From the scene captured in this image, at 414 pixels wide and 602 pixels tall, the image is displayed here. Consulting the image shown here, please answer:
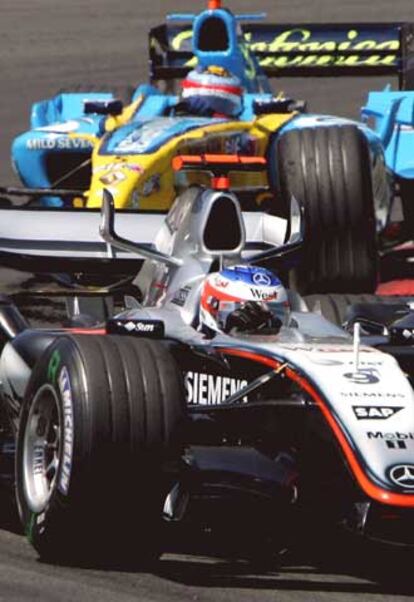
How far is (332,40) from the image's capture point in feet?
58.0

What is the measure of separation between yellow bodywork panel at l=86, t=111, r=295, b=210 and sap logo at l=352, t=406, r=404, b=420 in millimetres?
6219

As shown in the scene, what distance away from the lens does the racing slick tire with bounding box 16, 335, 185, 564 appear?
24.7 feet

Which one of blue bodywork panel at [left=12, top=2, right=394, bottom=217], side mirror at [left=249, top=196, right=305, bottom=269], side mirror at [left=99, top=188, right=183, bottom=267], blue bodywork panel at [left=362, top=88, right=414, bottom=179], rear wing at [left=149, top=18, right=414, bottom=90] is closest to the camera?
side mirror at [left=99, top=188, right=183, bottom=267]

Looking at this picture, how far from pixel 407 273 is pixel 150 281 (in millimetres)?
4513

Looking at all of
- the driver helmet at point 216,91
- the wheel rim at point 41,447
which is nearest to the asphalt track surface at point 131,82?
the wheel rim at point 41,447

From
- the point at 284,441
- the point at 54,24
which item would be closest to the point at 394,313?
the point at 284,441

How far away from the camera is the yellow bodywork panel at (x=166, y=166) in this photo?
13.9m

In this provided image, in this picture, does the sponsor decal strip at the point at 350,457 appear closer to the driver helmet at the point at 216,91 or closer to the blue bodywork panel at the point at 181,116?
the blue bodywork panel at the point at 181,116

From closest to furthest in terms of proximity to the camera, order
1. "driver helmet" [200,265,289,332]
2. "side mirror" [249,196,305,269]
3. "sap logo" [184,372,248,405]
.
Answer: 1. "sap logo" [184,372,248,405]
2. "driver helmet" [200,265,289,332]
3. "side mirror" [249,196,305,269]

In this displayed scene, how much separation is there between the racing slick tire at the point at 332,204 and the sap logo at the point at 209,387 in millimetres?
3429

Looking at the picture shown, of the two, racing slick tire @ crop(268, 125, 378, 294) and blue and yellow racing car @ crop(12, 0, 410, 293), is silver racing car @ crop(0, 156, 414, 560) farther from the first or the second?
blue and yellow racing car @ crop(12, 0, 410, 293)

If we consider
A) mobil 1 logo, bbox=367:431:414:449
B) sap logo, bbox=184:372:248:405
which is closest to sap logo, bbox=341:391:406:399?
mobil 1 logo, bbox=367:431:414:449

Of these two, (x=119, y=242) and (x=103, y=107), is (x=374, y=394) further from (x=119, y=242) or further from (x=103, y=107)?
(x=103, y=107)

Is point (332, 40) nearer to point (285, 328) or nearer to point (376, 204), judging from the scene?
point (376, 204)
